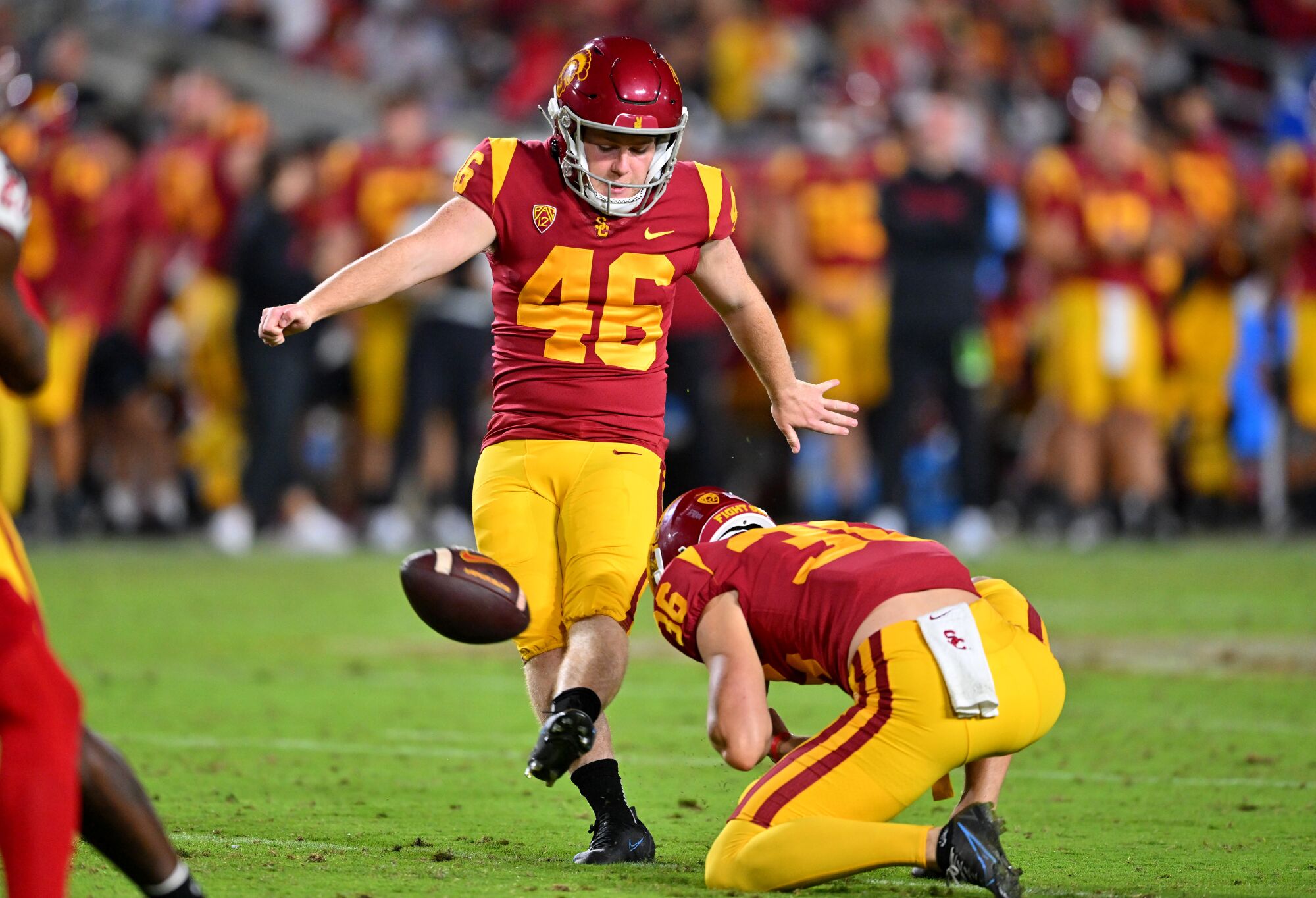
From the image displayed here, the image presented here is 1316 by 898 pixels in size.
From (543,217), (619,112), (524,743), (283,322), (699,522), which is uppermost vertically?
(619,112)

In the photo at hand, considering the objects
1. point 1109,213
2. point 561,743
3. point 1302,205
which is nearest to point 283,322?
point 561,743

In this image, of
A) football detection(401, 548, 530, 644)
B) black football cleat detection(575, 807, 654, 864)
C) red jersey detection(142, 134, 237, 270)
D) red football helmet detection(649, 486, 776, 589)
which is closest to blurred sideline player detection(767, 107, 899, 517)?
red jersey detection(142, 134, 237, 270)

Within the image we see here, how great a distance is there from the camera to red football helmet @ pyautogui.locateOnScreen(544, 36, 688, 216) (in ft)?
14.7

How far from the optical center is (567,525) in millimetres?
4480

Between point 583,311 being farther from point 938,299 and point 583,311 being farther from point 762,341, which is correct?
point 938,299

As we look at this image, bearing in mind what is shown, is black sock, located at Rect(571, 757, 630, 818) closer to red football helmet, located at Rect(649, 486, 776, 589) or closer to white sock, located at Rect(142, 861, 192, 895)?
red football helmet, located at Rect(649, 486, 776, 589)

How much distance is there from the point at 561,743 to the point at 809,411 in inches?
51.6

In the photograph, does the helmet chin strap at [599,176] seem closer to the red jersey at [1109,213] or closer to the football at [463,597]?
the football at [463,597]

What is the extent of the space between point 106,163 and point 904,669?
10276 millimetres

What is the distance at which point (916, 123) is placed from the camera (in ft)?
38.3

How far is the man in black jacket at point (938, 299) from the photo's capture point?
11617 mm

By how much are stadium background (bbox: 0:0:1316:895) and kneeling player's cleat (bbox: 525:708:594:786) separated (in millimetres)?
496

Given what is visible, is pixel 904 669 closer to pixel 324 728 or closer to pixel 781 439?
pixel 324 728

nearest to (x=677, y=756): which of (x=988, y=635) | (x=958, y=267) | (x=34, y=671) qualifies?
(x=988, y=635)
